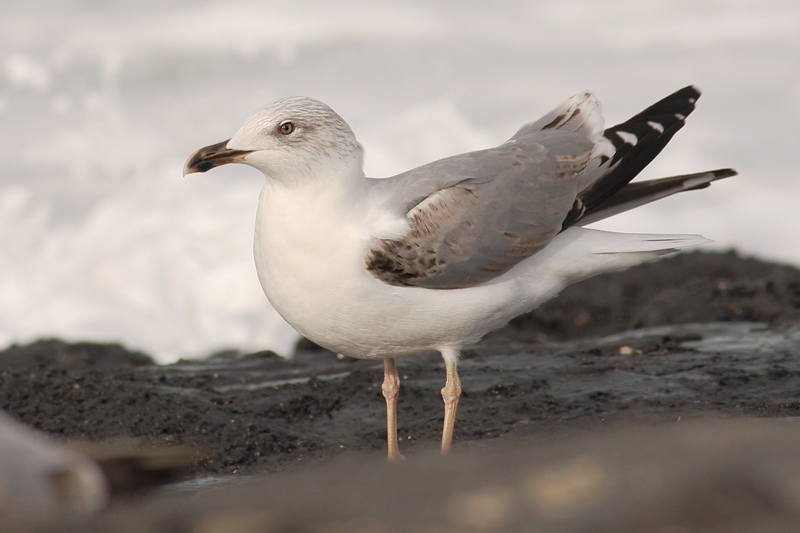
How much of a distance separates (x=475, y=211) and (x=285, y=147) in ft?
3.99

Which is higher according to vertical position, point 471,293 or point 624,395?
point 471,293

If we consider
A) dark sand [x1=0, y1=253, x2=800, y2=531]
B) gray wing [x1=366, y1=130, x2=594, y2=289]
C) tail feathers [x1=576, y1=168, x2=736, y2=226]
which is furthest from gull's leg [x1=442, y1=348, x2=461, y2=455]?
tail feathers [x1=576, y1=168, x2=736, y2=226]

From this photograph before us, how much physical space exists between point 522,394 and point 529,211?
178 cm

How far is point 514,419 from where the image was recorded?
6.23m

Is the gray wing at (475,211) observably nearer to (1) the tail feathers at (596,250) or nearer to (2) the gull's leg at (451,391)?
(1) the tail feathers at (596,250)

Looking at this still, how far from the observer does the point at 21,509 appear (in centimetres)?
258

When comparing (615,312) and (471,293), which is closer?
(471,293)

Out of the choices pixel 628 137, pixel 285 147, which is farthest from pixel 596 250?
pixel 285 147

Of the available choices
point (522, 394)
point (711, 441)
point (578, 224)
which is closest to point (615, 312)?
point (522, 394)

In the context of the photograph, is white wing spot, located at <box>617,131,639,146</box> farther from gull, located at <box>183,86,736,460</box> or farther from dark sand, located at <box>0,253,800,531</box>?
dark sand, located at <box>0,253,800,531</box>

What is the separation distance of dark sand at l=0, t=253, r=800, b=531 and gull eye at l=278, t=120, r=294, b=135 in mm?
1983

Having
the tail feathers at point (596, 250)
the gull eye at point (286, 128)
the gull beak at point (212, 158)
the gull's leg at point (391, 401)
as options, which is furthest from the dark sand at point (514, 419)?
the gull eye at point (286, 128)

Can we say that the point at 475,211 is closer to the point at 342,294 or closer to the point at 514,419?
the point at 342,294

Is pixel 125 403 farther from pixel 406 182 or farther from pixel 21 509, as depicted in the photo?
pixel 21 509
